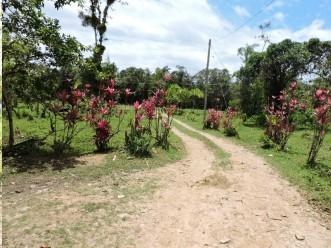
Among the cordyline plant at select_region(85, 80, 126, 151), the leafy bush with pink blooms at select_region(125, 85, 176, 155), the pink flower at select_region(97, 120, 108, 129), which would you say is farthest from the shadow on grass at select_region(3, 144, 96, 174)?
the leafy bush with pink blooms at select_region(125, 85, 176, 155)

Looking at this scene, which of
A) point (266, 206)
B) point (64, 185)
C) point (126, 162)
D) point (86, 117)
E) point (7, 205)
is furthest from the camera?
point (86, 117)

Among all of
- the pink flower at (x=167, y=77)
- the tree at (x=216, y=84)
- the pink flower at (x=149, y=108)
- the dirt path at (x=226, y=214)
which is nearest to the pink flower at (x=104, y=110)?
the pink flower at (x=149, y=108)

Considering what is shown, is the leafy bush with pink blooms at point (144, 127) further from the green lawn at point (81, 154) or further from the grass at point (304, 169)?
the grass at point (304, 169)

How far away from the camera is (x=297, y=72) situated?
24.2m

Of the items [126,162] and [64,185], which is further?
[126,162]

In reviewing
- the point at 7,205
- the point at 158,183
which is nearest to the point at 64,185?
the point at 7,205

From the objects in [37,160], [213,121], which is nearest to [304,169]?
[37,160]

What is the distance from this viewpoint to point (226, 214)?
5.65 metres

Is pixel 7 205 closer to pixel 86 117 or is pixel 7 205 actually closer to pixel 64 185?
pixel 64 185

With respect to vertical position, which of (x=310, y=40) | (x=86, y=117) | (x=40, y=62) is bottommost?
(x=86, y=117)

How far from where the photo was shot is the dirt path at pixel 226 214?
15.9 feet

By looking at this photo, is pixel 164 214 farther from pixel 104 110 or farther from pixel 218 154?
pixel 218 154

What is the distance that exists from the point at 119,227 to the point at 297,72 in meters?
21.7

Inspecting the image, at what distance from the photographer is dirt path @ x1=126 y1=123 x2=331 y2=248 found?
15.9 feet
